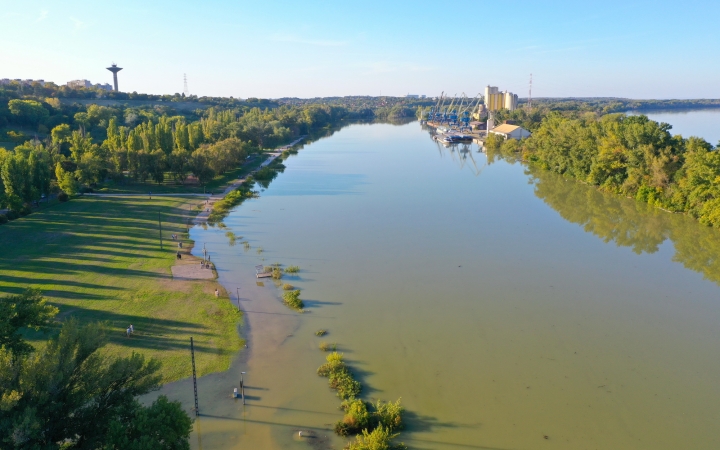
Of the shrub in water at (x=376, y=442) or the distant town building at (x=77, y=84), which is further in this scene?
the distant town building at (x=77, y=84)

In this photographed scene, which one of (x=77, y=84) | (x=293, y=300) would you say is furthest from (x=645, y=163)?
(x=77, y=84)

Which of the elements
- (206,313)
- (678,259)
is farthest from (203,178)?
(678,259)

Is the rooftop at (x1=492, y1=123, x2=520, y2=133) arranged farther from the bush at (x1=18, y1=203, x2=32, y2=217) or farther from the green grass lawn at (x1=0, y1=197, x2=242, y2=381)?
the bush at (x1=18, y1=203, x2=32, y2=217)

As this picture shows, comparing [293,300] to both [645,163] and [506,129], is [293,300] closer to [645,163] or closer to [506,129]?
[645,163]

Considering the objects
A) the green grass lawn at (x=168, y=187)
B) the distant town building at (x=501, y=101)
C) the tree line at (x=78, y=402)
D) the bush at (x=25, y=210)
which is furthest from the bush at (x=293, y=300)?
the distant town building at (x=501, y=101)

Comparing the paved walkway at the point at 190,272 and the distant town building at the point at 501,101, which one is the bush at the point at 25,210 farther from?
the distant town building at the point at 501,101

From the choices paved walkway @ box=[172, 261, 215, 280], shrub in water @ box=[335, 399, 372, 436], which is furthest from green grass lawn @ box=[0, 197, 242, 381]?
shrub in water @ box=[335, 399, 372, 436]

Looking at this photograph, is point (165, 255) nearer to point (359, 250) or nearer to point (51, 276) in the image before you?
point (51, 276)
